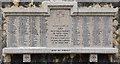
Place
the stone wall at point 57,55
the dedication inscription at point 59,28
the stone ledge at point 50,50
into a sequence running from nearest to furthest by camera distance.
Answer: the stone ledge at point 50,50 → the dedication inscription at point 59,28 → the stone wall at point 57,55

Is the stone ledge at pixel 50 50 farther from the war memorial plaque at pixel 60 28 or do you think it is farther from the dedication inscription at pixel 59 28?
the dedication inscription at pixel 59 28

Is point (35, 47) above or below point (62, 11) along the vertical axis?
below

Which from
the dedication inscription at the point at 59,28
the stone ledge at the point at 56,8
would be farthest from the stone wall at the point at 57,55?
the dedication inscription at the point at 59,28

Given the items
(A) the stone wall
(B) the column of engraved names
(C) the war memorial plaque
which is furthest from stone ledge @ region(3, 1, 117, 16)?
(B) the column of engraved names

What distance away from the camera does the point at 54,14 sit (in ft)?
15.1

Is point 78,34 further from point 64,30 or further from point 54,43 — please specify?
point 54,43

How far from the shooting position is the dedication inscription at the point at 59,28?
4555 millimetres

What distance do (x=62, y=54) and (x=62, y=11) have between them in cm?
134

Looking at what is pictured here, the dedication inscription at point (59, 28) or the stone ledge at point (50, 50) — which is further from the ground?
the dedication inscription at point (59, 28)

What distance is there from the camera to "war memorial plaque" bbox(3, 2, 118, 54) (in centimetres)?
452

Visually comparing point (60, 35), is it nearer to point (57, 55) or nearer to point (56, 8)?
point (57, 55)

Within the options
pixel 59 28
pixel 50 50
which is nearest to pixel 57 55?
pixel 50 50

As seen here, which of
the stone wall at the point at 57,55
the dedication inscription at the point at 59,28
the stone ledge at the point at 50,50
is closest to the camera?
the stone ledge at the point at 50,50

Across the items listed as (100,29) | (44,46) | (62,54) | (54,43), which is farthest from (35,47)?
(100,29)
